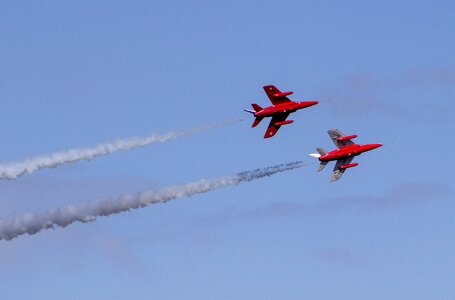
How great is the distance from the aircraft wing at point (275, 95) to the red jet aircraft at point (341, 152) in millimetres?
6716

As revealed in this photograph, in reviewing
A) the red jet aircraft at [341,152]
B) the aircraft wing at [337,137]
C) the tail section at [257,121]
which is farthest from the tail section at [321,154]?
the tail section at [257,121]

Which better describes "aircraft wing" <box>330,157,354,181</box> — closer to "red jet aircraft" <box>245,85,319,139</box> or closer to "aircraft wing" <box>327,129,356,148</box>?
"aircraft wing" <box>327,129,356,148</box>

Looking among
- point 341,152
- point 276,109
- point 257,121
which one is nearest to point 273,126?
point 276,109

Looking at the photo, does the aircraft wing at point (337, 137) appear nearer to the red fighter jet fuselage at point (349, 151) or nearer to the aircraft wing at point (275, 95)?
the red fighter jet fuselage at point (349, 151)

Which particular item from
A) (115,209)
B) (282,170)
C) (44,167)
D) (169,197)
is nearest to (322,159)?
(282,170)

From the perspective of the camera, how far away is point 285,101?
96.1 m

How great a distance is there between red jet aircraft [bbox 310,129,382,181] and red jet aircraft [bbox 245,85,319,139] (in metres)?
5.25

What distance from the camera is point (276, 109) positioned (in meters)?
95.3

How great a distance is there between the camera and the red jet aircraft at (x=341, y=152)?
309ft

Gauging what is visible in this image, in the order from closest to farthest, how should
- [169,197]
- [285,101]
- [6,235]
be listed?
[6,235]
[169,197]
[285,101]

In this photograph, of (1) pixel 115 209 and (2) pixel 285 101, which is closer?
(1) pixel 115 209

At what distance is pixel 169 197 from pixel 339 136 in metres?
21.7

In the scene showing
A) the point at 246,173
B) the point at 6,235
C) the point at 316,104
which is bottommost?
the point at 6,235

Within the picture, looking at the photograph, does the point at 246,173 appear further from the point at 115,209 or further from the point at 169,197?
the point at 115,209
